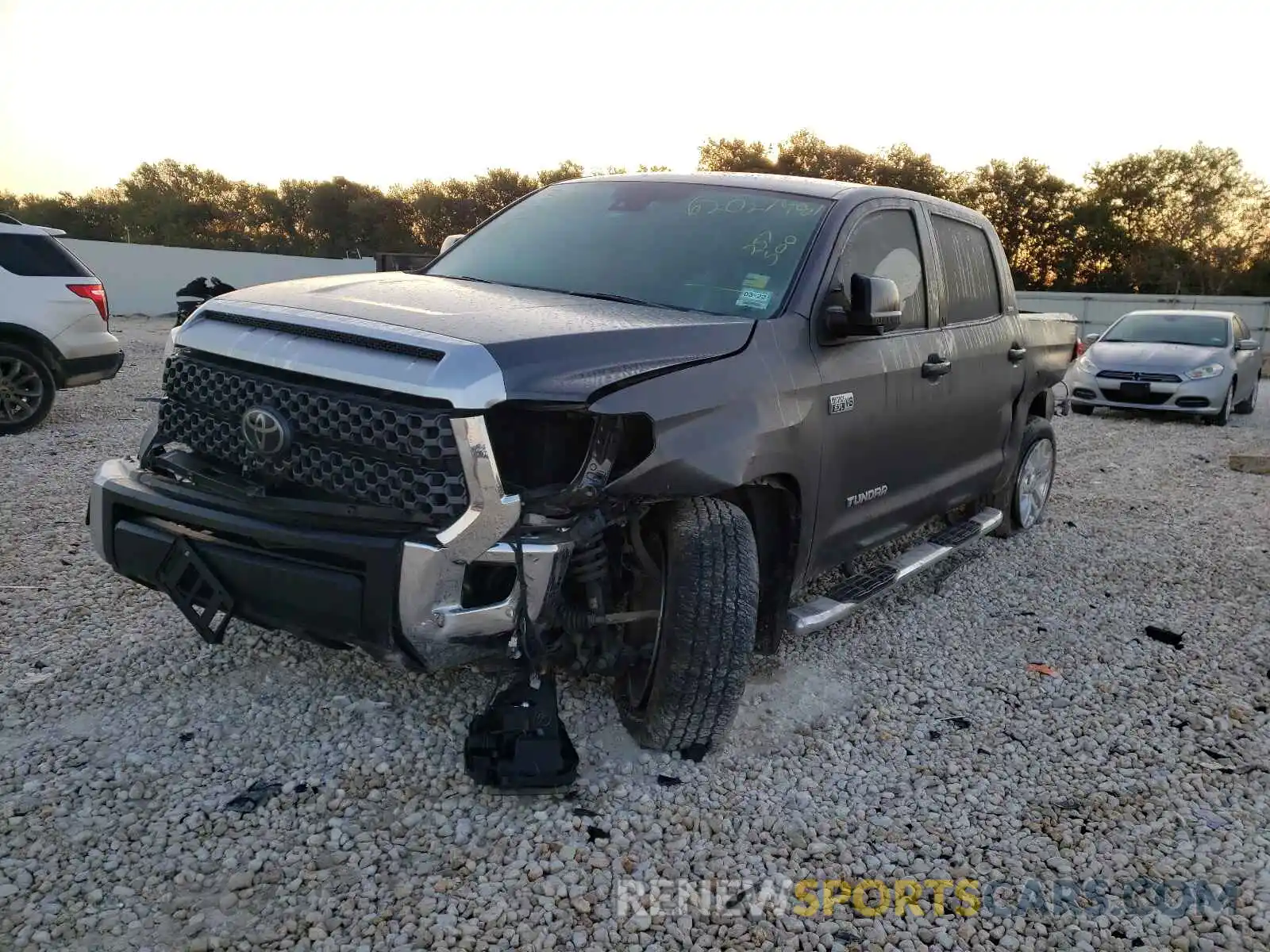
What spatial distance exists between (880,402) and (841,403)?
0.37 metres

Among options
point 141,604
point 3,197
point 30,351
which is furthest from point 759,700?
point 3,197

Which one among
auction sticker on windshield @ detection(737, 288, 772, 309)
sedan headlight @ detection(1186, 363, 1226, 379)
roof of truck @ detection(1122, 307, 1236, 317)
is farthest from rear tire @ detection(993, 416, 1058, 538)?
roof of truck @ detection(1122, 307, 1236, 317)

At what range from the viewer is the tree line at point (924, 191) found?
3700 cm

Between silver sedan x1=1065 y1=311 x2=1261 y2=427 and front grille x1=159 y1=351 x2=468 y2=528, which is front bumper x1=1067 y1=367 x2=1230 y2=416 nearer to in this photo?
silver sedan x1=1065 y1=311 x2=1261 y2=427

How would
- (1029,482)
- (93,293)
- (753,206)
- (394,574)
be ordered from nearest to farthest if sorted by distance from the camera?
(394,574)
(753,206)
(1029,482)
(93,293)

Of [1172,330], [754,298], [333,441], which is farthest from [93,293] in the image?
[1172,330]

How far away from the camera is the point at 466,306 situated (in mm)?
3133

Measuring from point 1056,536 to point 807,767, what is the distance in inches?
152

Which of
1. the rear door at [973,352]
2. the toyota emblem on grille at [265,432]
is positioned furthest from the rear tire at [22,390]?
→ the rear door at [973,352]

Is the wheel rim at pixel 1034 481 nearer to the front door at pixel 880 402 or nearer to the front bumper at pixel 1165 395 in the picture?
the front door at pixel 880 402

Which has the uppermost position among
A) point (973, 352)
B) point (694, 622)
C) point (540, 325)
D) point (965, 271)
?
point (965, 271)

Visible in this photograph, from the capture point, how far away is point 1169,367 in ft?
39.3

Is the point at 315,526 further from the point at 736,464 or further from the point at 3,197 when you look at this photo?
the point at 3,197

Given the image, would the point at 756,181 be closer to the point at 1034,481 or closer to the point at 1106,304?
the point at 1034,481
